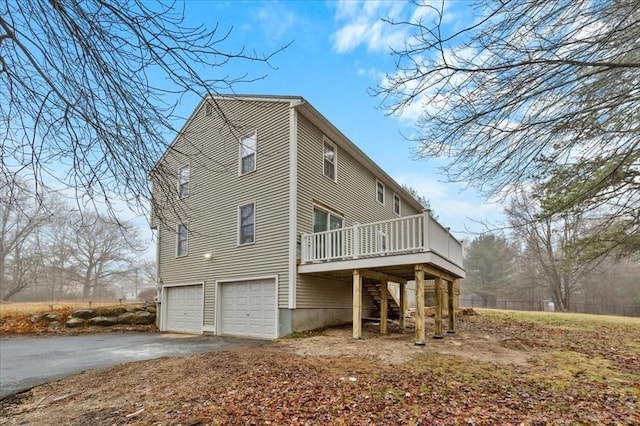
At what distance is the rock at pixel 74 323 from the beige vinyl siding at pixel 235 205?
3.34 metres

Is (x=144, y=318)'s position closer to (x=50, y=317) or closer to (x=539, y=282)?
(x=50, y=317)

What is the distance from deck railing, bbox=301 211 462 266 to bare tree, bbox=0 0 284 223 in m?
6.39

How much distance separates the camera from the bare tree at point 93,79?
2604 mm

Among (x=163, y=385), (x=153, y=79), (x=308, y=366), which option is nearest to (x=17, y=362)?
(x=163, y=385)

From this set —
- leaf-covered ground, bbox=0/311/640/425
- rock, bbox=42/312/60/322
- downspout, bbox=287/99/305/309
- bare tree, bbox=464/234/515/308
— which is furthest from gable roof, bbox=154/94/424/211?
bare tree, bbox=464/234/515/308

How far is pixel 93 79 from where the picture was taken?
2816mm

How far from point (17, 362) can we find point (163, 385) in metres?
4.78

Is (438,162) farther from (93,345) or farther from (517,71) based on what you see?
(93,345)

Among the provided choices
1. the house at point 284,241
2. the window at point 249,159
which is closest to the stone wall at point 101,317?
the house at point 284,241

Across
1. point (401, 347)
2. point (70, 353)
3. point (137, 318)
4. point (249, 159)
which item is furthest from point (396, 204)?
point (70, 353)

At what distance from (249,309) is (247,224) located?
261 cm

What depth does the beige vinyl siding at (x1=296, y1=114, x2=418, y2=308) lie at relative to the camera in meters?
11.0

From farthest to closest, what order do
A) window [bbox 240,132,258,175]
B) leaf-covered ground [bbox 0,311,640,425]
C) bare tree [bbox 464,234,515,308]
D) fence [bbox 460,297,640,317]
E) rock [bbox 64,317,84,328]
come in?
bare tree [bbox 464,234,515,308] → fence [bbox 460,297,640,317] → rock [bbox 64,317,84,328] → window [bbox 240,132,258,175] → leaf-covered ground [bbox 0,311,640,425]

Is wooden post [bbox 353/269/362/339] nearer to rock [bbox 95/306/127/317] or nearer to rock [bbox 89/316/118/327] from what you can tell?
rock [bbox 89/316/118/327]
